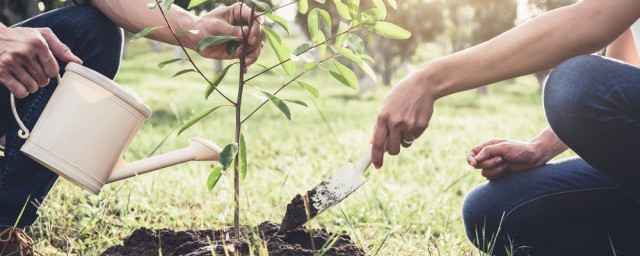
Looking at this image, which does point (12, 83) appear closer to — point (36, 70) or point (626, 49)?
point (36, 70)

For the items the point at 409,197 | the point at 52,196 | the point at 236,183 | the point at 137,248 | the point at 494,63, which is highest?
the point at 494,63

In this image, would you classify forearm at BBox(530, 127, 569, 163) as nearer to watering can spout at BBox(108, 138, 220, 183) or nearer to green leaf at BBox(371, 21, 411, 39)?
green leaf at BBox(371, 21, 411, 39)

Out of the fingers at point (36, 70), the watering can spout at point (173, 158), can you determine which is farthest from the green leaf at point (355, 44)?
the fingers at point (36, 70)

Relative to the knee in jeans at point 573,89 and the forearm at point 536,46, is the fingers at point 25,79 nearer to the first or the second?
the forearm at point 536,46

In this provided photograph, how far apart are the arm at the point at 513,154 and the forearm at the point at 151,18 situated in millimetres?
1011

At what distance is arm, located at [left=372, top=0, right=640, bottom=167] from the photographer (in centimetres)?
156

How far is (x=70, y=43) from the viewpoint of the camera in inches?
82.5

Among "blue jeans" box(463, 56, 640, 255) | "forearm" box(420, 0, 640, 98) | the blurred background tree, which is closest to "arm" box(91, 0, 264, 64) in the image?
"forearm" box(420, 0, 640, 98)

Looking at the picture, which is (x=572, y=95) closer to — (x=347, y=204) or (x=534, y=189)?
(x=534, y=189)

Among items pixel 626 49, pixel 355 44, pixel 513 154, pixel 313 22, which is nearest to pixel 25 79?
pixel 313 22

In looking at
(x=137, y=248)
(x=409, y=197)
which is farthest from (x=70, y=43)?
(x=409, y=197)

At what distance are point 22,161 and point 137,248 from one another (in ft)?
1.58

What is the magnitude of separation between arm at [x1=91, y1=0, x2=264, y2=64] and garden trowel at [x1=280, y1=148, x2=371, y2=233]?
1.47ft

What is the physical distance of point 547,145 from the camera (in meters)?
2.12
